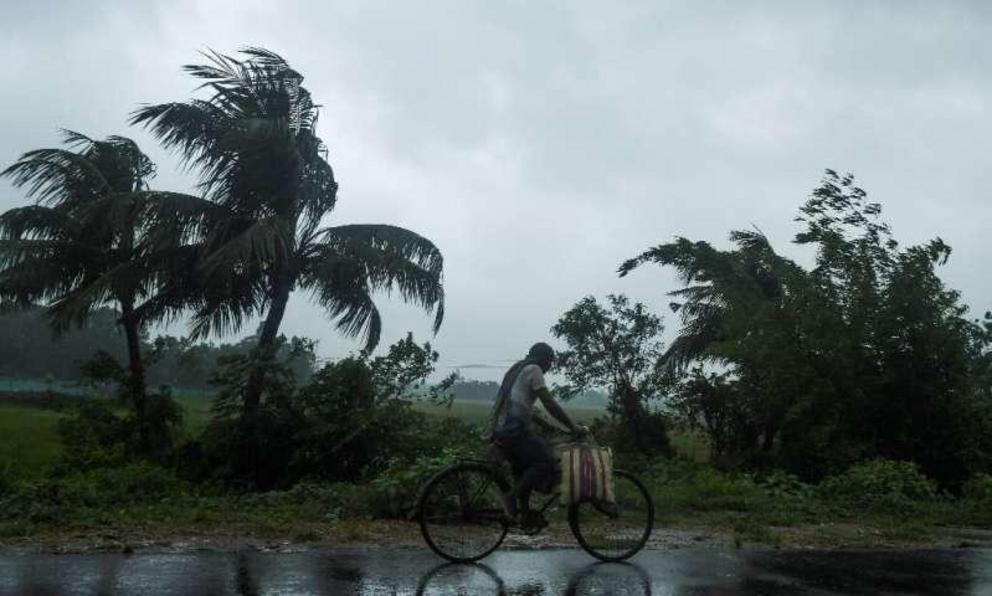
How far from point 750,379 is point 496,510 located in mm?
11651

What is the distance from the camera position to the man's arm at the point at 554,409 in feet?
26.2

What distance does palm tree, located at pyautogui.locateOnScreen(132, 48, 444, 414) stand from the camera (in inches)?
684

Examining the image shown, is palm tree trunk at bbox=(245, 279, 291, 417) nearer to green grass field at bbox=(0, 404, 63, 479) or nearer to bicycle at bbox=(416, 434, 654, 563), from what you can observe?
green grass field at bbox=(0, 404, 63, 479)

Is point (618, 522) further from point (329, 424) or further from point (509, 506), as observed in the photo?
point (329, 424)

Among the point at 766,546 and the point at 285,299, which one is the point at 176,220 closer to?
the point at 285,299

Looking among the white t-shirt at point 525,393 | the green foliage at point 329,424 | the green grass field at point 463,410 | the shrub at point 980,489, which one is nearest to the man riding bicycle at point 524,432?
the white t-shirt at point 525,393

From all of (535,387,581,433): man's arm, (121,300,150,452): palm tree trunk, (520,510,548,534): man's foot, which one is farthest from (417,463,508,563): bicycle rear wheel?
(121,300,150,452): palm tree trunk

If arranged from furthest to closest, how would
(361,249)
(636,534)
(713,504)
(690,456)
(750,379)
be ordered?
(690,456) < (750,379) < (361,249) < (713,504) < (636,534)

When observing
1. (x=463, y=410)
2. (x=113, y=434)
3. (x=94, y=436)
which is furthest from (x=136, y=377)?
(x=463, y=410)

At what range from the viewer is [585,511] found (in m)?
9.48

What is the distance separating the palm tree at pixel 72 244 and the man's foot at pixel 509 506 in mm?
11453

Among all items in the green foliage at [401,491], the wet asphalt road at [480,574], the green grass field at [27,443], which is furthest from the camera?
the green grass field at [27,443]

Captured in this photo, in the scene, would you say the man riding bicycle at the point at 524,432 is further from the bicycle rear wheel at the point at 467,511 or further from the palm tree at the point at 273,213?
the palm tree at the point at 273,213

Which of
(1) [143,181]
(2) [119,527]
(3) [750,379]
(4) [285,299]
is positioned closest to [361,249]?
(4) [285,299]
